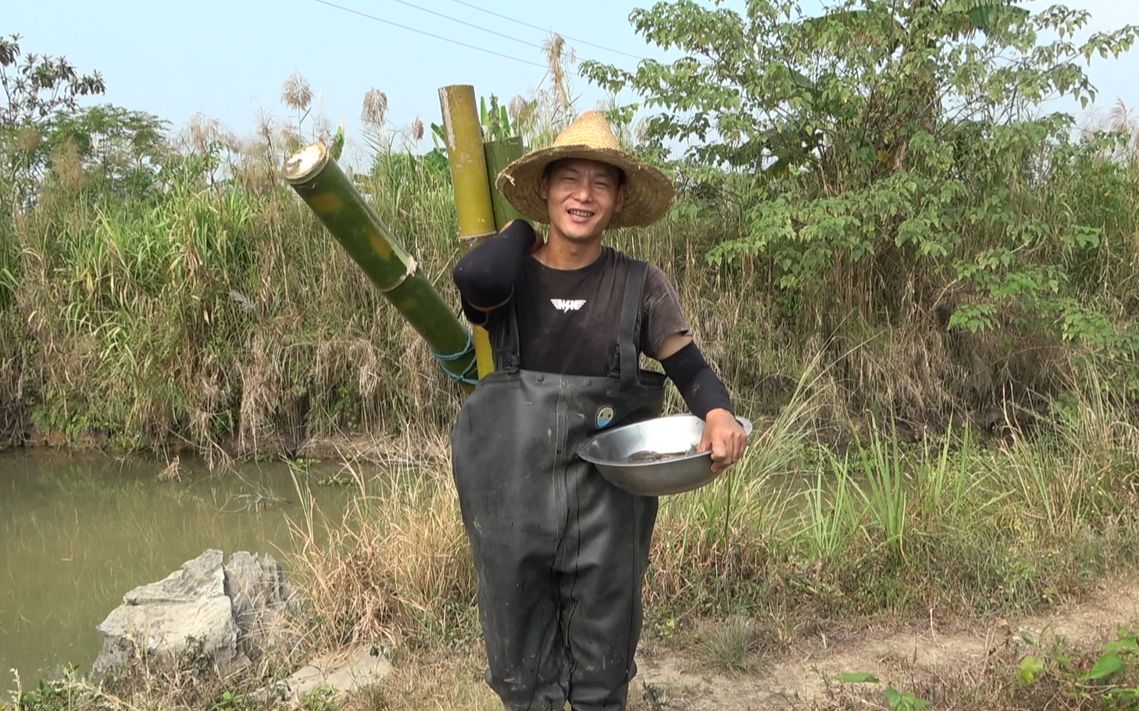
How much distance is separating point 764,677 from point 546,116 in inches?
200

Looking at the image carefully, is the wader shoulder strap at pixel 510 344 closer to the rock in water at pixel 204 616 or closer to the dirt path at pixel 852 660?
the dirt path at pixel 852 660

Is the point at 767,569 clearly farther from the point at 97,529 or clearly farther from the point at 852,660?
the point at 97,529

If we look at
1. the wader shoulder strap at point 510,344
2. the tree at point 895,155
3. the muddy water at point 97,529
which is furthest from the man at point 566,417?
the tree at point 895,155

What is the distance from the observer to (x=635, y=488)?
6.28ft

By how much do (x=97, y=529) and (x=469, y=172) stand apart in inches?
185

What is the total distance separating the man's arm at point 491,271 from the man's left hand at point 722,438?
53cm

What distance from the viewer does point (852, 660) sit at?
3.17 m

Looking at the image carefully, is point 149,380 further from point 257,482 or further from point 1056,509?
point 1056,509

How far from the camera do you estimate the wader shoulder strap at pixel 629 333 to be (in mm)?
2068

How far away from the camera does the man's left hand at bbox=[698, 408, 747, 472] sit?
189cm

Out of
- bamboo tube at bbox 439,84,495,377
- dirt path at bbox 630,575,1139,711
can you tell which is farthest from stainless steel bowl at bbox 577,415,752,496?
dirt path at bbox 630,575,1139,711

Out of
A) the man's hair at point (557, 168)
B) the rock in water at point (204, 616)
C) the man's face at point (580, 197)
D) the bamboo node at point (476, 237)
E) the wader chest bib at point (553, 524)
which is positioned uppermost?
the man's hair at point (557, 168)

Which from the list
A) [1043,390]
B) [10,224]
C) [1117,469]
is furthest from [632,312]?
[10,224]

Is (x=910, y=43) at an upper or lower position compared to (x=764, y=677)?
upper
